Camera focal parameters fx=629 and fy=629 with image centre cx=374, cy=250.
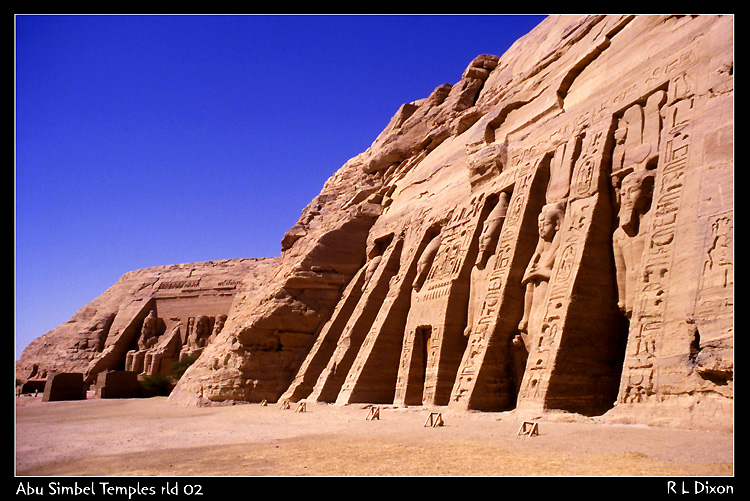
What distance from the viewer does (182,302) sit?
34281 mm

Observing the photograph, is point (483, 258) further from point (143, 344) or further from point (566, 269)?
point (143, 344)

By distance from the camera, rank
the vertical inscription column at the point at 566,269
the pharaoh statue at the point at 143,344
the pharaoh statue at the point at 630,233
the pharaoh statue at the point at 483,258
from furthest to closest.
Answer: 1. the pharaoh statue at the point at 143,344
2. the pharaoh statue at the point at 483,258
3. the pharaoh statue at the point at 630,233
4. the vertical inscription column at the point at 566,269

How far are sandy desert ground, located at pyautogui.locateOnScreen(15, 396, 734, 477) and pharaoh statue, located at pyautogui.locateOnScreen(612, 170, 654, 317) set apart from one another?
252 centimetres

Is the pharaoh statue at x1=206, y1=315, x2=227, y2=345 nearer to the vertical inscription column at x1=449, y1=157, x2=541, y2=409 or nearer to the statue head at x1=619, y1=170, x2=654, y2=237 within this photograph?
the vertical inscription column at x1=449, y1=157, x2=541, y2=409

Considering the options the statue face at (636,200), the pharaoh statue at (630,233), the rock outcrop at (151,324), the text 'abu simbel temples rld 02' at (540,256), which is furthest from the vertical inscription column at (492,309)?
the rock outcrop at (151,324)

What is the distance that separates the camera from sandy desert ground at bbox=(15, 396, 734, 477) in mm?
5477

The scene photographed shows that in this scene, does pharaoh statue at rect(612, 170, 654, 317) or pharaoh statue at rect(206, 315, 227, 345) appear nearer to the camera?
pharaoh statue at rect(612, 170, 654, 317)

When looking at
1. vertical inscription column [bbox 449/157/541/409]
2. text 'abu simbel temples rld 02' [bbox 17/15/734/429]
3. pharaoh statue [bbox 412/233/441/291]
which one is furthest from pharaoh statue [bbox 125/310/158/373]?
vertical inscription column [bbox 449/157/541/409]

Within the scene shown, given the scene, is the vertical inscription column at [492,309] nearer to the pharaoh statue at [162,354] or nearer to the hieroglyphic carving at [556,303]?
the hieroglyphic carving at [556,303]

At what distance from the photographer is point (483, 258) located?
13797 millimetres

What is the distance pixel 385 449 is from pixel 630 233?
19.3 ft

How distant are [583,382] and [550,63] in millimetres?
9657

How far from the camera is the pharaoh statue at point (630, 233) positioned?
10125 mm

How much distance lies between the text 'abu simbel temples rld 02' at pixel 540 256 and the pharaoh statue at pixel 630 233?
36 mm
